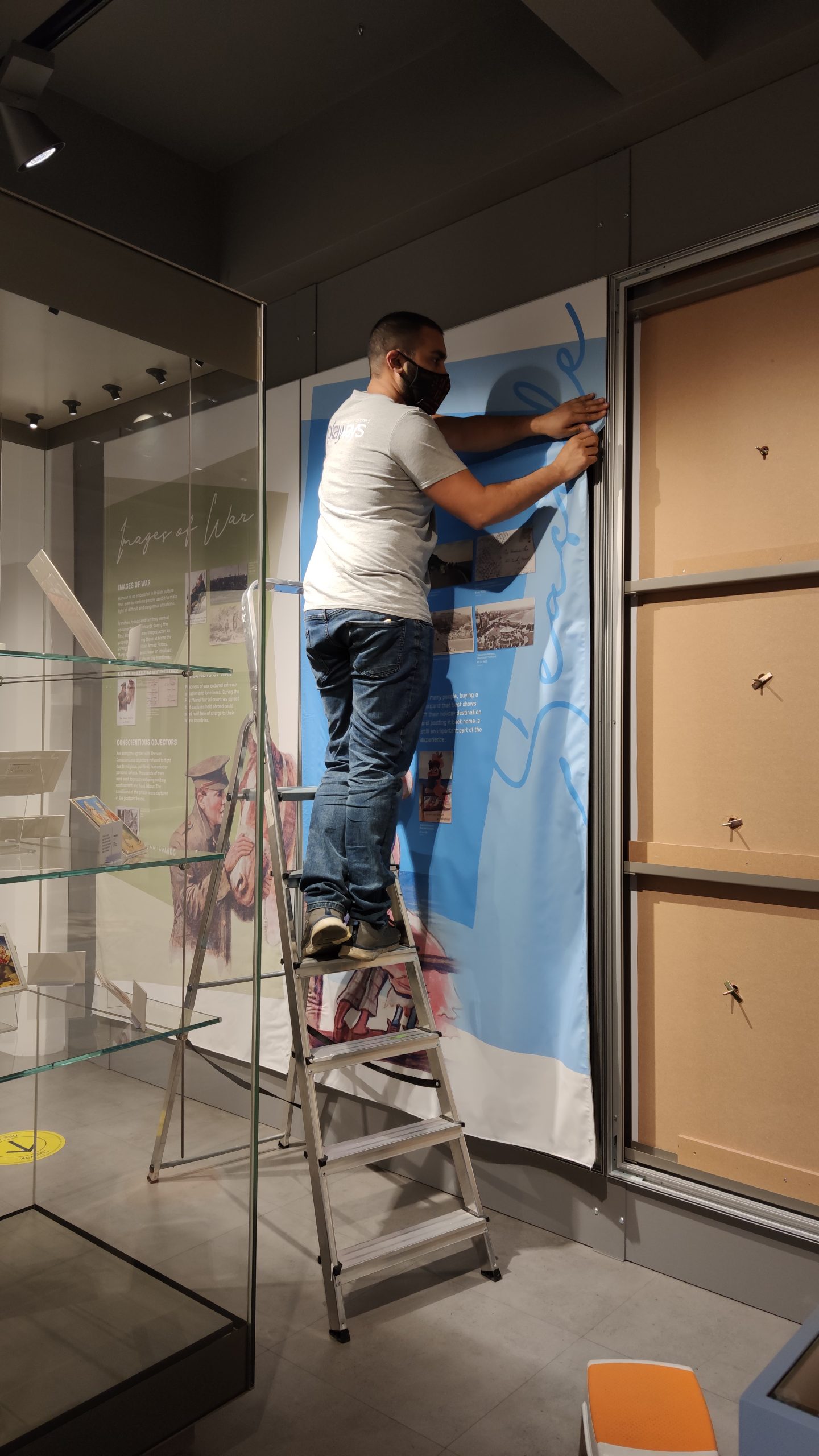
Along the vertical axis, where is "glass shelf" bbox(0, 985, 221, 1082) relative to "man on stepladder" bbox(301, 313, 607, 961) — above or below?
below

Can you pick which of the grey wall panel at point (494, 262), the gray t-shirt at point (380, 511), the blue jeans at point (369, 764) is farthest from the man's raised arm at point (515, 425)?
the blue jeans at point (369, 764)

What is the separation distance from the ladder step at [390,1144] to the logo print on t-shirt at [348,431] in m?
1.76

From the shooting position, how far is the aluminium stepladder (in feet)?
6.91

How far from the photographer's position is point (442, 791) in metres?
2.75

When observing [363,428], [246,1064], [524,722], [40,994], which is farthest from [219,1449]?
[363,428]

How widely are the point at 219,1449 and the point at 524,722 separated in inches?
65.7

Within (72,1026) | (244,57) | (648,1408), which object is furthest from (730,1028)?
(244,57)

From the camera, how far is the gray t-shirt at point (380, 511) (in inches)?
97.0

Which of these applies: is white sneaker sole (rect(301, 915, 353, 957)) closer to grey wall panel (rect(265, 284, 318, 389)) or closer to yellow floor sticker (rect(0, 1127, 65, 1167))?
yellow floor sticker (rect(0, 1127, 65, 1167))

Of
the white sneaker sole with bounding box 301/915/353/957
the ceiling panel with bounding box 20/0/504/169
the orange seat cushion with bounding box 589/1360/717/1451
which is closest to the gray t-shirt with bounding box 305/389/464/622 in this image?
the white sneaker sole with bounding box 301/915/353/957

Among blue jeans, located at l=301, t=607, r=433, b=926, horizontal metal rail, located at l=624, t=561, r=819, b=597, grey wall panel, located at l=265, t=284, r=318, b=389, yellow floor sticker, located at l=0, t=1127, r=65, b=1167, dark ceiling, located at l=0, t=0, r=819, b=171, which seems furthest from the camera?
grey wall panel, located at l=265, t=284, r=318, b=389

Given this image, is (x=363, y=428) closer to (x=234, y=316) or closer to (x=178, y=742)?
(x=234, y=316)

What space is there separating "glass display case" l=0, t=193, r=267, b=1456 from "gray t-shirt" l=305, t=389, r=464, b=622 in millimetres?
699

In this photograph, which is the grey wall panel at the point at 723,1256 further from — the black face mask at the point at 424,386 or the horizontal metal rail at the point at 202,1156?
the black face mask at the point at 424,386
